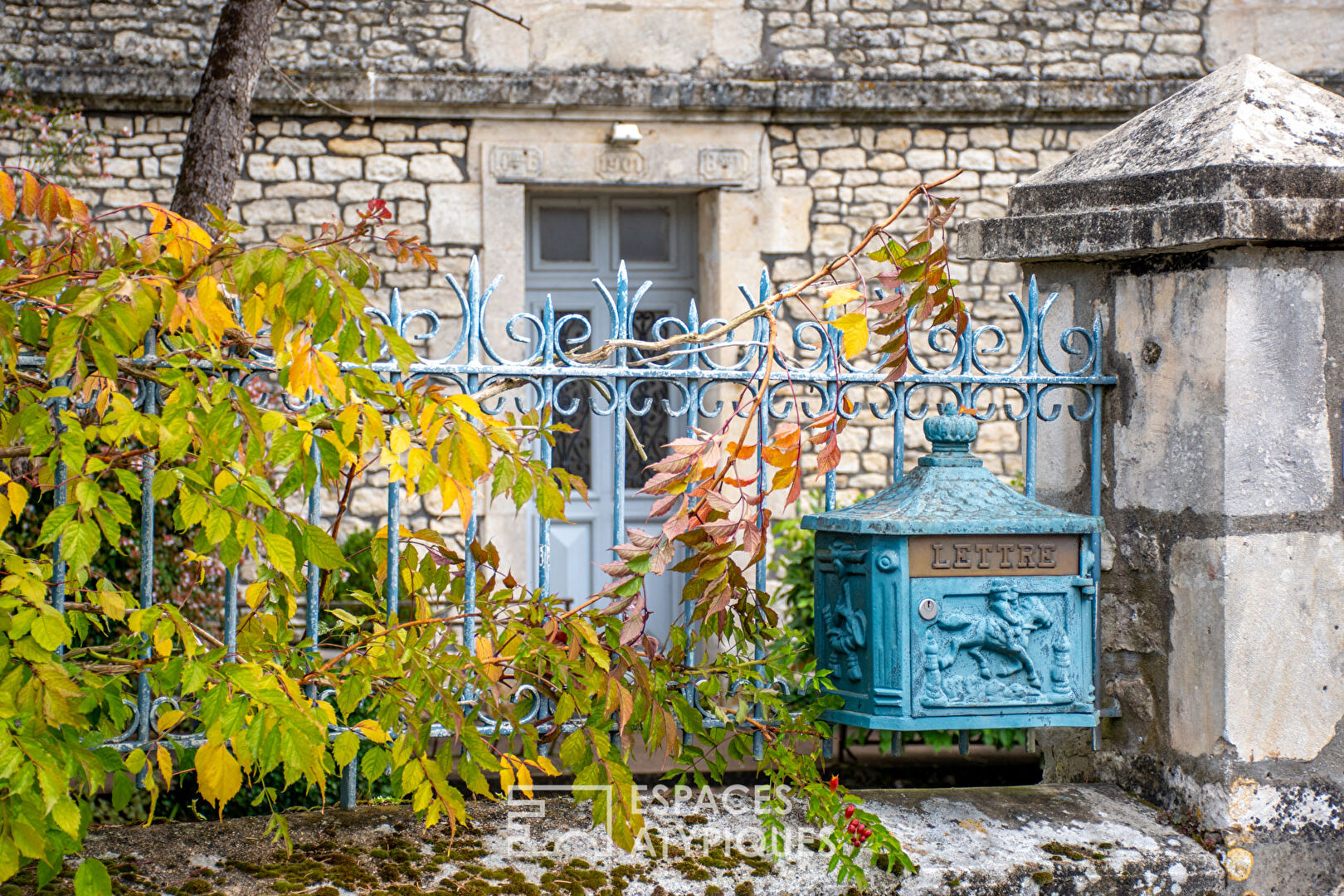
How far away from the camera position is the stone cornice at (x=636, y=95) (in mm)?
6430

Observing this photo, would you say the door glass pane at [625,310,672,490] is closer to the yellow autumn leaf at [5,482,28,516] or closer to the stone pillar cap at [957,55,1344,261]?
the stone pillar cap at [957,55,1344,261]

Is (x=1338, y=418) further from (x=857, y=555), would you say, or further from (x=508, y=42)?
(x=508, y=42)

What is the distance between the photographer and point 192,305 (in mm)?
1950

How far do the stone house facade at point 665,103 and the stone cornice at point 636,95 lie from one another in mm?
13

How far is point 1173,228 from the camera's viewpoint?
99.5 inches

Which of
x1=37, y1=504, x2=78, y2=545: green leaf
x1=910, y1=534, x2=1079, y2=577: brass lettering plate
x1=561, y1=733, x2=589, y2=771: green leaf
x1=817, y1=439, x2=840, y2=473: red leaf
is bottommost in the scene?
x1=561, y1=733, x2=589, y2=771: green leaf

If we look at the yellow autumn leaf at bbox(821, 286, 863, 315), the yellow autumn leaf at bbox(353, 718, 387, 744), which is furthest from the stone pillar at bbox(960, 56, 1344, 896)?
the yellow autumn leaf at bbox(353, 718, 387, 744)

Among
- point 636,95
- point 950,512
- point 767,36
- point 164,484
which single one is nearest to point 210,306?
point 164,484

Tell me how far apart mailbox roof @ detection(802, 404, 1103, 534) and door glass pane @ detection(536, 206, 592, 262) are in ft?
15.6

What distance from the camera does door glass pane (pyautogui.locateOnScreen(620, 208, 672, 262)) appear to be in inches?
286

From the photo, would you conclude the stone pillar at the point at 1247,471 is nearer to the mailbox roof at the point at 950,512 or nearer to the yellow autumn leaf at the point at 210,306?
the mailbox roof at the point at 950,512

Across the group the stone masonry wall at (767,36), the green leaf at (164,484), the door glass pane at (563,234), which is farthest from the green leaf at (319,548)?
the door glass pane at (563,234)

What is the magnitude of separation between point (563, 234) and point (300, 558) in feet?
17.6

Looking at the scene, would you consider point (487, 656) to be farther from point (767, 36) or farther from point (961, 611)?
point (767, 36)
